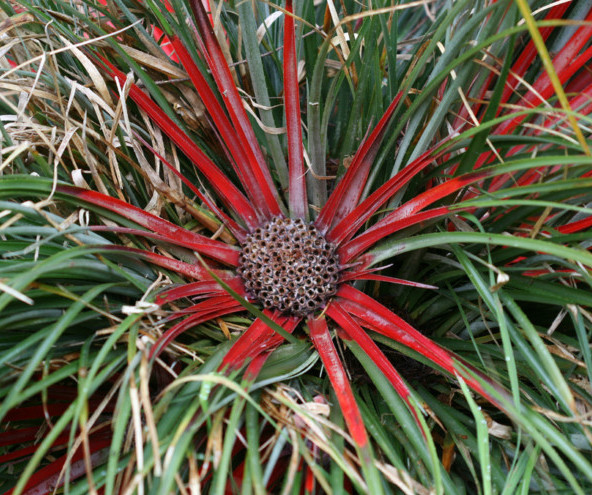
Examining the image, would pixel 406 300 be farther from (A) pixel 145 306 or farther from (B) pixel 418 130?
(A) pixel 145 306

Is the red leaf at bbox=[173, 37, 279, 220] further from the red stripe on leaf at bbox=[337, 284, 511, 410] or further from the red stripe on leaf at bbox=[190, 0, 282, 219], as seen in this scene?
the red stripe on leaf at bbox=[337, 284, 511, 410]

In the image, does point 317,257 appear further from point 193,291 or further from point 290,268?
point 193,291

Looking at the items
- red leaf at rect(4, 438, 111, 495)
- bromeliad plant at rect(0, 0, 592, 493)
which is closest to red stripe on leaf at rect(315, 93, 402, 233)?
bromeliad plant at rect(0, 0, 592, 493)

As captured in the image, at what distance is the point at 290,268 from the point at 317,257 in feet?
0.12

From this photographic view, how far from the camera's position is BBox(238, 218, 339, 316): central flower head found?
2.11 feet

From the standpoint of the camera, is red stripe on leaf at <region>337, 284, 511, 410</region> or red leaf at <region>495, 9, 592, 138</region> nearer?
red stripe on leaf at <region>337, 284, 511, 410</region>

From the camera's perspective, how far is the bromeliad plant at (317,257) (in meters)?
0.49

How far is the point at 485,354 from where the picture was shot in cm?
62

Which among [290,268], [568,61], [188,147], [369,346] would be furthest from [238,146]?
[568,61]

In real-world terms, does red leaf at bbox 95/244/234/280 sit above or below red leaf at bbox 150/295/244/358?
above

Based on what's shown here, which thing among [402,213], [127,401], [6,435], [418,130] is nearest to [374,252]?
[402,213]

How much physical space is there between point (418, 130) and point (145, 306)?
38 centimetres

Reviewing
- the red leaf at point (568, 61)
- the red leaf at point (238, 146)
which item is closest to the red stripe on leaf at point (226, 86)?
the red leaf at point (238, 146)

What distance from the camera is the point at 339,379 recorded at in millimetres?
549
